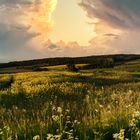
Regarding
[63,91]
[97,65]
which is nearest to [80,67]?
[97,65]

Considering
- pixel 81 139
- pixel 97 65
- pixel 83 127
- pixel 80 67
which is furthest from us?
pixel 97 65

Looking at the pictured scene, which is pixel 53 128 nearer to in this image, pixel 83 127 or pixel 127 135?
pixel 83 127

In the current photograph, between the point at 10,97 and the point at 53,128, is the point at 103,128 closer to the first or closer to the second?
the point at 53,128

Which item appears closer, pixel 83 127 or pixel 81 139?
pixel 81 139

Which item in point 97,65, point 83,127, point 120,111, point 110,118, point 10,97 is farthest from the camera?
point 97,65

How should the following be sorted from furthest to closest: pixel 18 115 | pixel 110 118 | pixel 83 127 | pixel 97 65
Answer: pixel 97 65
pixel 18 115
pixel 110 118
pixel 83 127

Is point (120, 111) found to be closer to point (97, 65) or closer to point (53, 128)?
point (53, 128)

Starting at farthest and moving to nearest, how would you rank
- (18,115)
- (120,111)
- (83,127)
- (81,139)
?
(18,115) < (120,111) < (83,127) < (81,139)

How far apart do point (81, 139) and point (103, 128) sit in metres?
1.25

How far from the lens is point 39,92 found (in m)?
35.2

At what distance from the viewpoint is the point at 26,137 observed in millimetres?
13562

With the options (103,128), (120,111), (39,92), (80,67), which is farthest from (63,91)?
(80,67)

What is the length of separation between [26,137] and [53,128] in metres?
1.08

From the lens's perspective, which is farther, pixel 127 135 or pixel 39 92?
pixel 39 92
